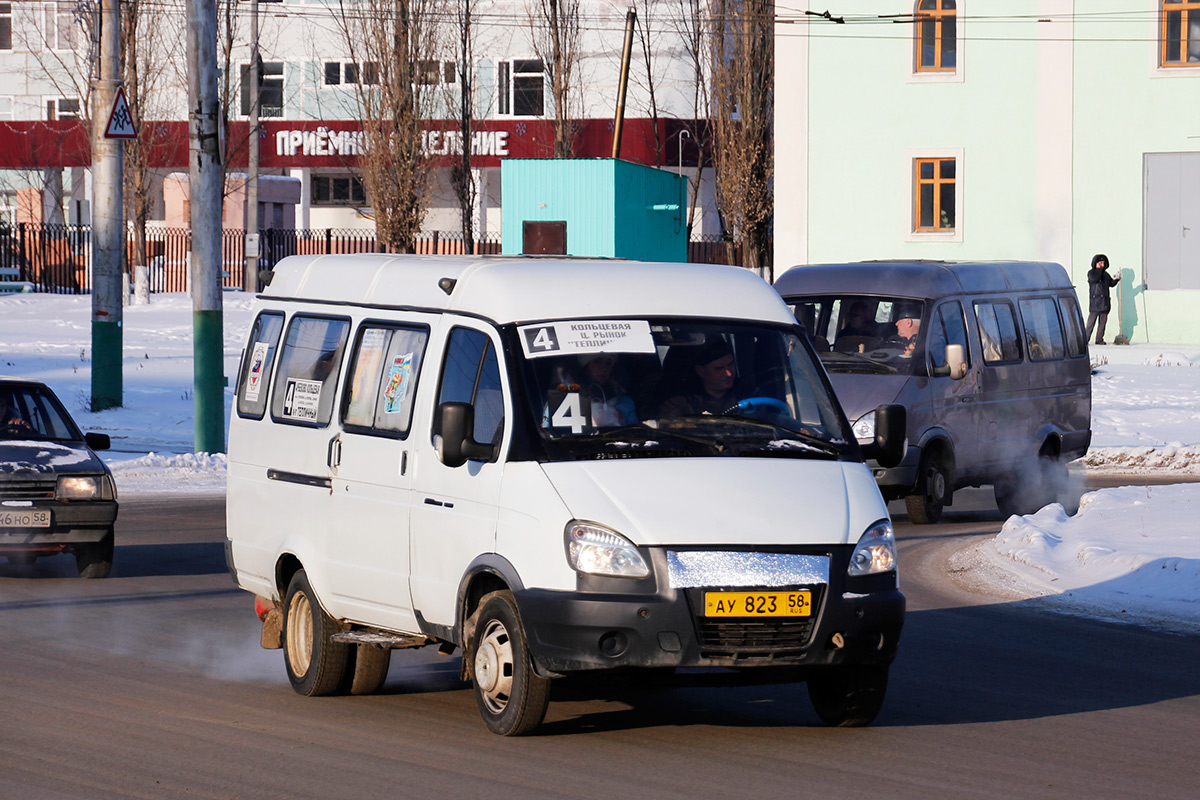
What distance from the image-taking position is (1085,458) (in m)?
22.8

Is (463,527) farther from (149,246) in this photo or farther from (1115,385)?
(149,246)

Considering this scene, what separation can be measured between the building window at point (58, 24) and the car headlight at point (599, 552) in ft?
198

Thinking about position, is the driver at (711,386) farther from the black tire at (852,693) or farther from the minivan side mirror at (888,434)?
the black tire at (852,693)

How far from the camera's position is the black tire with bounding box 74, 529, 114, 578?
13062 mm

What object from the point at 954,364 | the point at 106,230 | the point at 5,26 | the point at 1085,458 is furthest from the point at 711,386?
the point at 5,26

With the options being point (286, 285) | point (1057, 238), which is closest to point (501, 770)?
point (286, 285)

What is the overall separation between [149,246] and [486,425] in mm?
54699

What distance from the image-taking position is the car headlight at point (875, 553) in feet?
24.2

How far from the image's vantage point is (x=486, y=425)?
782 centimetres

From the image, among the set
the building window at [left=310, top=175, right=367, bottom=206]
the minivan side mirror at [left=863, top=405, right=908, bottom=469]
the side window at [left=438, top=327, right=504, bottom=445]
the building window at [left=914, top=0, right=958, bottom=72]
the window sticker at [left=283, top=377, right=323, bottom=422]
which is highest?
the building window at [left=914, top=0, right=958, bottom=72]

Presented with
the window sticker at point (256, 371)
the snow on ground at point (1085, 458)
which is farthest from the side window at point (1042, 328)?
the window sticker at point (256, 371)

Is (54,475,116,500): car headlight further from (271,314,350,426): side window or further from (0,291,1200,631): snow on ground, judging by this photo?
(0,291,1200,631): snow on ground

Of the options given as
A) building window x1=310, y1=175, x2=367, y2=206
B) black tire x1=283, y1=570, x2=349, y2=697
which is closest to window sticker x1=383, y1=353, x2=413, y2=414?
black tire x1=283, y1=570, x2=349, y2=697

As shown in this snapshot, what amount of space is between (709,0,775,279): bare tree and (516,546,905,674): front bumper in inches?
1620
